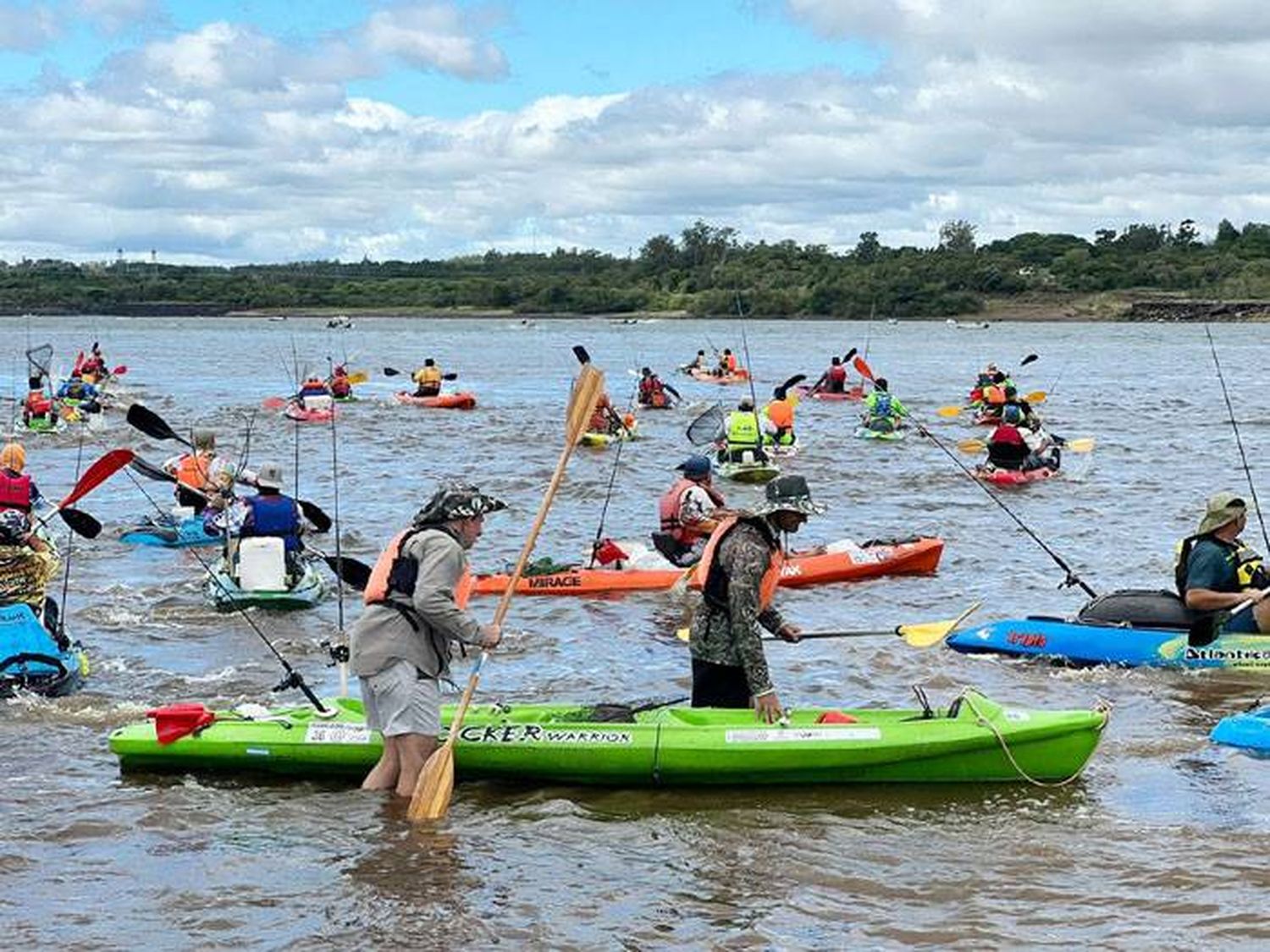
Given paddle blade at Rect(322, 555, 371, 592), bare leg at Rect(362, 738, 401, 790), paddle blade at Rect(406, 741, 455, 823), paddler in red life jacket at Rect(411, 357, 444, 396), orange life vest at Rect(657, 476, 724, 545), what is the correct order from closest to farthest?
paddle blade at Rect(406, 741, 455, 823) < bare leg at Rect(362, 738, 401, 790) < paddle blade at Rect(322, 555, 371, 592) < orange life vest at Rect(657, 476, 724, 545) < paddler in red life jacket at Rect(411, 357, 444, 396)

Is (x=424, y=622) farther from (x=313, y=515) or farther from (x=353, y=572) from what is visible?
(x=313, y=515)

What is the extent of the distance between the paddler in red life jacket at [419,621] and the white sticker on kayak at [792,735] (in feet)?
4.89

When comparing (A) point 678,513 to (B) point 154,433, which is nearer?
(B) point 154,433

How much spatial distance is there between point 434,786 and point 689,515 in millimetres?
6506

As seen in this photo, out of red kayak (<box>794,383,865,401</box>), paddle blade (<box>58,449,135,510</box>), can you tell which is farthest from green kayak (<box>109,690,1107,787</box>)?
red kayak (<box>794,383,865,401</box>)

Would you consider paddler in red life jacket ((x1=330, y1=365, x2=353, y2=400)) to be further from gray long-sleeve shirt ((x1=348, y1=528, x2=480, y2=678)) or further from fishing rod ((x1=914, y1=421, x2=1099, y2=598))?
gray long-sleeve shirt ((x1=348, y1=528, x2=480, y2=678))

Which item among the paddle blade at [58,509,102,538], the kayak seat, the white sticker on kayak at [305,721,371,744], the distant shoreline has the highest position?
the distant shoreline

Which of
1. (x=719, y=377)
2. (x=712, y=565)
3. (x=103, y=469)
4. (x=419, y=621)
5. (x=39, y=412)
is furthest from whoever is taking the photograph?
(x=719, y=377)

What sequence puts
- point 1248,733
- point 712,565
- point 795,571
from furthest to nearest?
point 795,571
point 1248,733
point 712,565

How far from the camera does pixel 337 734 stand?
8.80m

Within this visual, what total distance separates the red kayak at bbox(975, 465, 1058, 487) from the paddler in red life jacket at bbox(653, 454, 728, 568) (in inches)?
380

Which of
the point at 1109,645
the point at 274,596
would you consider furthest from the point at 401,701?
the point at 274,596

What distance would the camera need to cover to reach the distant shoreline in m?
115

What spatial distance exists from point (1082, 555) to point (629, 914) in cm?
1172
